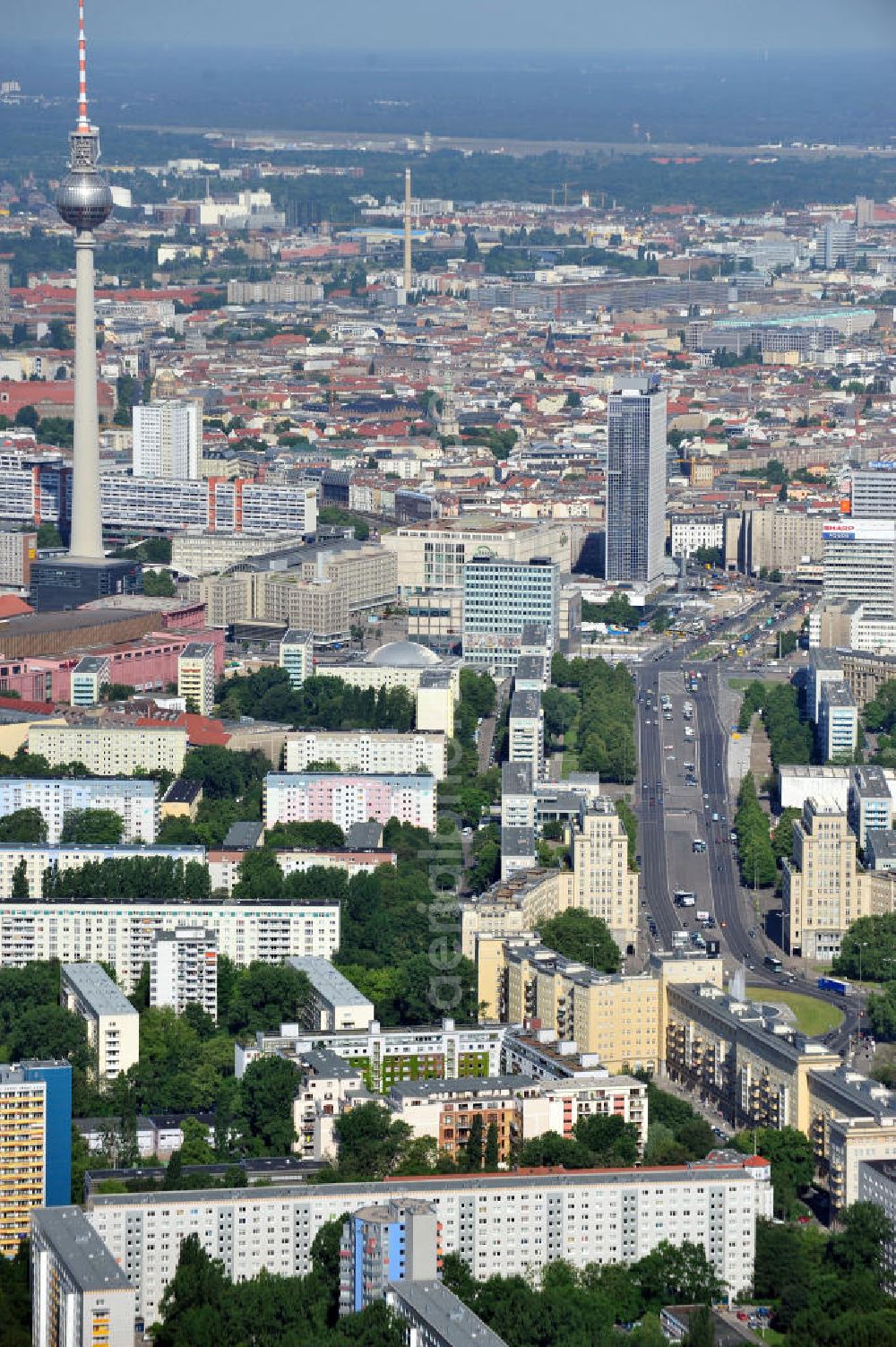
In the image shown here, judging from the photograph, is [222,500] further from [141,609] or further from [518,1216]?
[518,1216]

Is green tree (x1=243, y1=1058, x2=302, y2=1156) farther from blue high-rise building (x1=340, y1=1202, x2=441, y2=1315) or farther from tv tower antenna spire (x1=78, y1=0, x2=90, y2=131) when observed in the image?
tv tower antenna spire (x1=78, y1=0, x2=90, y2=131)

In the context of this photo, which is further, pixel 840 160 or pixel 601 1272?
pixel 840 160

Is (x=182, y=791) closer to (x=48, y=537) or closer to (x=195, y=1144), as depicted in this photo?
(x=195, y=1144)

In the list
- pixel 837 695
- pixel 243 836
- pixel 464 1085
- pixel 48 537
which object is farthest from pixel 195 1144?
pixel 48 537

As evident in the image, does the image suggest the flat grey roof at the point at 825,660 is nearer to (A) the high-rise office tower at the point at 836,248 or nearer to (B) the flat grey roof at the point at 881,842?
(B) the flat grey roof at the point at 881,842

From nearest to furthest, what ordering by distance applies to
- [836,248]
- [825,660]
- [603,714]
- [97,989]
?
[97,989], [603,714], [825,660], [836,248]

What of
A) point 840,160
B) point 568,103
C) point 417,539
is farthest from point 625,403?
point 568,103
